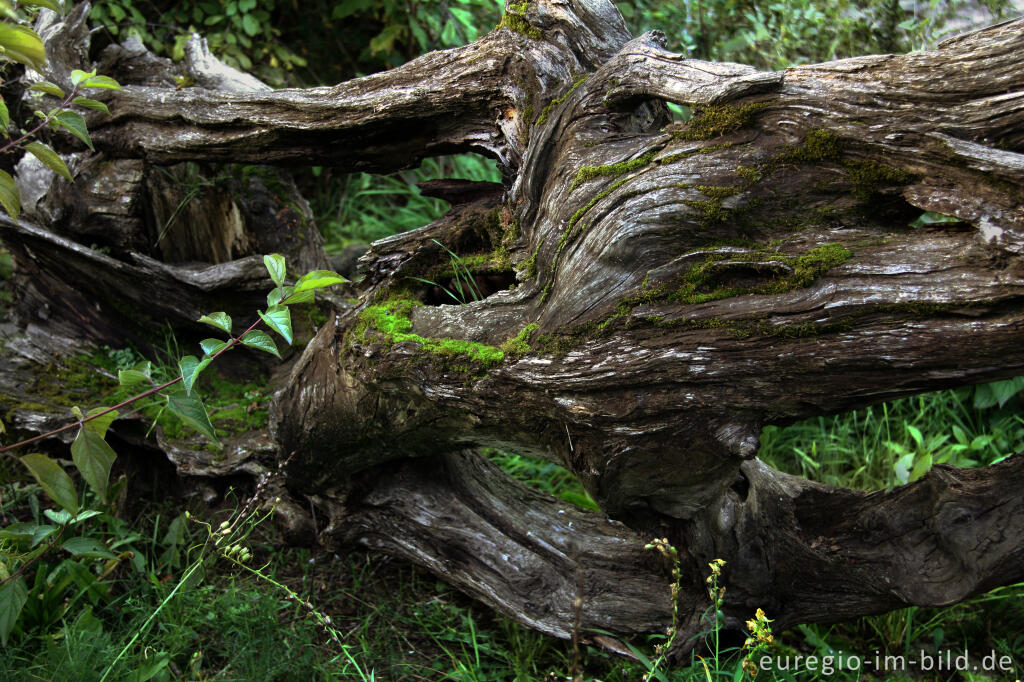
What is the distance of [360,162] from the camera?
A: 11.8 ft

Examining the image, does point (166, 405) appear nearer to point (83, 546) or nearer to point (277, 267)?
point (277, 267)

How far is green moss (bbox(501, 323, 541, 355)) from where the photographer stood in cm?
258

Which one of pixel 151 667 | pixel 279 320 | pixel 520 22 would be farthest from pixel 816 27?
pixel 151 667

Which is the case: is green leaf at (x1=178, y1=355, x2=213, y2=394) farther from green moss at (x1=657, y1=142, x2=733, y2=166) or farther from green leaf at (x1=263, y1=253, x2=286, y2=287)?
green moss at (x1=657, y1=142, x2=733, y2=166)

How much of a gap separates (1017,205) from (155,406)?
345cm

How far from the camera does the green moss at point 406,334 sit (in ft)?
8.73

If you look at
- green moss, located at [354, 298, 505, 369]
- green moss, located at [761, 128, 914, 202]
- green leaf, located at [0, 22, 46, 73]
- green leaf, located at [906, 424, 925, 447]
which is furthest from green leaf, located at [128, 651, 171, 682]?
green leaf, located at [906, 424, 925, 447]

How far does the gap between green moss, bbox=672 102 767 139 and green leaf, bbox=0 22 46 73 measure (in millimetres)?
1733

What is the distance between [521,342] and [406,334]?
0.50 m

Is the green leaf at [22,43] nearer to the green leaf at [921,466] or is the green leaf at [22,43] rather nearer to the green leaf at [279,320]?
the green leaf at [279,320]

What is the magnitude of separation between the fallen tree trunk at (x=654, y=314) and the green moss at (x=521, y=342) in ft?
0.04

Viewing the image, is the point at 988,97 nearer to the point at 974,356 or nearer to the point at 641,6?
the point at 974,356

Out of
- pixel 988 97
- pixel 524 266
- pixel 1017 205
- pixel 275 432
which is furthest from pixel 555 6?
pixel 275 432

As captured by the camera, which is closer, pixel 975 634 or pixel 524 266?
pixel 524 266
